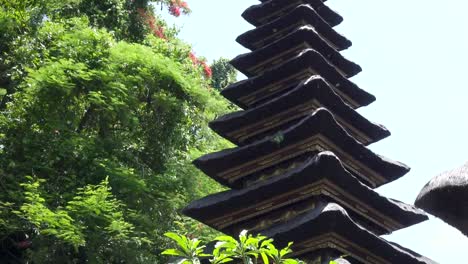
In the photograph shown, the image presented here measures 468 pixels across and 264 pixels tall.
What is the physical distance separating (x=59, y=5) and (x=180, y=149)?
511 cm

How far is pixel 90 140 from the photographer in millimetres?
13734

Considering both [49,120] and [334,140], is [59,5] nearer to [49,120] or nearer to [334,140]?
[49,120]

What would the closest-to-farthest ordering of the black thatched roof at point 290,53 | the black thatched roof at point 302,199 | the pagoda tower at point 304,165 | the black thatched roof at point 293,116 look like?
the pagoda tower at point 304,165 → the black thatched roof at point 302,199 → the black thatched roof at point 293,116 → the black thatched roof at point 290,53

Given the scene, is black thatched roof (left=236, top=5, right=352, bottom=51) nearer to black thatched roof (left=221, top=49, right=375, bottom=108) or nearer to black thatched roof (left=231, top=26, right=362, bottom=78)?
black thatched roof (left=231, top=26, right=362, bottom=78)

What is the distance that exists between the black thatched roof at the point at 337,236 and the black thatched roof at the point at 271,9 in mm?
5812

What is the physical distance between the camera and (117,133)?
15141 mm

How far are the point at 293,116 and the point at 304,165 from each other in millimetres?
1685

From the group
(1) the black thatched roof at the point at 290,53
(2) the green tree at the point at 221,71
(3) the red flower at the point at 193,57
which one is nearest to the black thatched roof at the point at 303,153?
(1) the black thatched roof at the point at 290,53

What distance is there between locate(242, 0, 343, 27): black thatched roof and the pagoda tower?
2.42 feet

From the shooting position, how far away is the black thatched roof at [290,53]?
35.7 feet

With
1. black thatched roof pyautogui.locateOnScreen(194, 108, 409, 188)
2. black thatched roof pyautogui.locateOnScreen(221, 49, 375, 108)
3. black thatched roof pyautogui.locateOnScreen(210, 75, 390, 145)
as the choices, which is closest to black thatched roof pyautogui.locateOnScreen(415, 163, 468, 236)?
black thatched roof pyautogui.locateOnScreen(194, 108, 409, 188)

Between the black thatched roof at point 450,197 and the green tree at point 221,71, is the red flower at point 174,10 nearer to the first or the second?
the green tree at point 221,71

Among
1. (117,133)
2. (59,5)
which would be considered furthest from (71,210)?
(59,5)

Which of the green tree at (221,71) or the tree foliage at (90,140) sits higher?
the green tree at (221,71)
